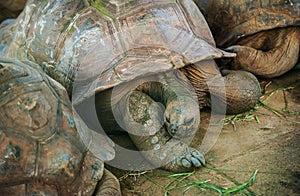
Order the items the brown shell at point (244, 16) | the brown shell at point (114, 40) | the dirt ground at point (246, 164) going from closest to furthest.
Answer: the dirt ground at point (246, 164)
the brown shell at point (114, 40)
the brown shell at point (244, 16)

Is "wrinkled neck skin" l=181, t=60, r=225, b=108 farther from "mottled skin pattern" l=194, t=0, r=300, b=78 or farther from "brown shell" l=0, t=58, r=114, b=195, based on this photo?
"brown shell" l=0, t=58, r=114, b=195

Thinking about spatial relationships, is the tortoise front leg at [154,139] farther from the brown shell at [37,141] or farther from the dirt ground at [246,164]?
the brown shell at [37,141]

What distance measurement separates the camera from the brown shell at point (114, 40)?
3250mm

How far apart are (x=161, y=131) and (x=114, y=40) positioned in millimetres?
718

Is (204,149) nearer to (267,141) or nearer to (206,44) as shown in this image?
(267,141)

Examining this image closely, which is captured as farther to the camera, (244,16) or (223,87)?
(244,16)

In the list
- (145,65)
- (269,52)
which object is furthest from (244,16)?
(145,65)

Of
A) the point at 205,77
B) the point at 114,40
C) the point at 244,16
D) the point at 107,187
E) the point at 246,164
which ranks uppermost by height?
the point at 114,40

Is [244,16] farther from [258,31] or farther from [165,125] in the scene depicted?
[165,125]

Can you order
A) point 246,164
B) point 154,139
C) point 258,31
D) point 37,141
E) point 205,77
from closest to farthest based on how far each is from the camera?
point 37,141, point 246,164, point 154,139, point 205,77, point 258,31

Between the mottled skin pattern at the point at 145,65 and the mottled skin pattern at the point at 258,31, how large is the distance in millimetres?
429

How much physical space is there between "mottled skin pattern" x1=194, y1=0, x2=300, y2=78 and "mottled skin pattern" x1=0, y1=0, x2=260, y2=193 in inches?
16.9

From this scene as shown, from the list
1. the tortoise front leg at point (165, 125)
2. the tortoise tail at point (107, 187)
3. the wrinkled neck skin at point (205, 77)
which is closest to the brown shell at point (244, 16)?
the wrinkled neck skin at point (205, 77)

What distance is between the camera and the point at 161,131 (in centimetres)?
322
